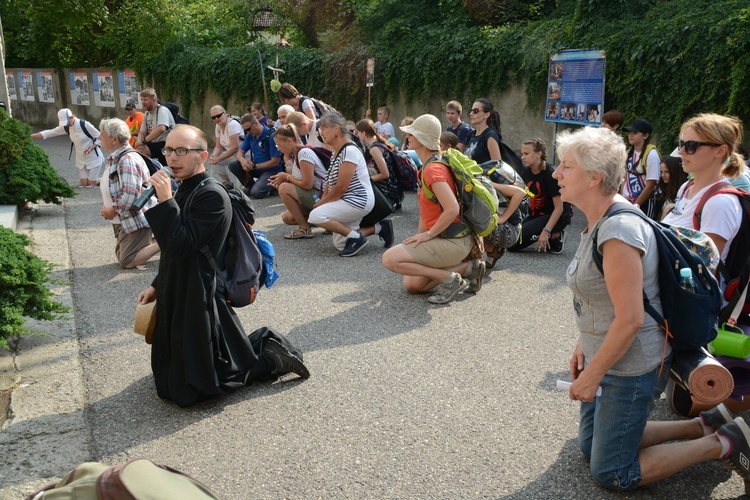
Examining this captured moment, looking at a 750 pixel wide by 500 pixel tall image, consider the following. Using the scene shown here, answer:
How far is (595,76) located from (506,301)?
7.48m

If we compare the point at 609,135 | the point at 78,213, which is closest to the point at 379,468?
the point at 609,135

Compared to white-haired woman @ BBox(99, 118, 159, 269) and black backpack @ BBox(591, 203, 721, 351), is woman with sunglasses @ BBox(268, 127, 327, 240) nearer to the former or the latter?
white-haired woman @ BBox(99, 118, 159, 269)

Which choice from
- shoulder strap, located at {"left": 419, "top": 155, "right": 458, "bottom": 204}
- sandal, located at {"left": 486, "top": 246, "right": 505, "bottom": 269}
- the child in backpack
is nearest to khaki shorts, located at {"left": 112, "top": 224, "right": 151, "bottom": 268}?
shoulder strap, located at {"left": 419, "top": 155, "right": 458, "bottom": 204}

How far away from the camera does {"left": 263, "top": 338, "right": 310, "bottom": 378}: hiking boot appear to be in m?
4.66

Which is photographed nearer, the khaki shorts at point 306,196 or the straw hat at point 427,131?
the straw hat at point 427,131

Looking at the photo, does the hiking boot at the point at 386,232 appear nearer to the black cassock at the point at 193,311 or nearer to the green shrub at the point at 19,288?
the green shrub at the point at 19,288

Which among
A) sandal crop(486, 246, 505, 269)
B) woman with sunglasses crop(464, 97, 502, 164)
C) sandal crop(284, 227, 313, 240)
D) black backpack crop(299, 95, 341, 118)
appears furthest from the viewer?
black backpack crop(299, 95, 341, 118)

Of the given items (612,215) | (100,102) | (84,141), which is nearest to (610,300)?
(612,215)

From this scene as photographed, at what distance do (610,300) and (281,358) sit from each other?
2.34 meters

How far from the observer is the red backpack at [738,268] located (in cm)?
363

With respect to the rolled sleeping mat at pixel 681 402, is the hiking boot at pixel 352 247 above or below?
below

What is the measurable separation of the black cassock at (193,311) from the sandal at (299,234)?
4870 mm

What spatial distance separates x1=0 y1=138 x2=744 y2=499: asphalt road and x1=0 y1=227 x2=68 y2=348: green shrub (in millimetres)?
482

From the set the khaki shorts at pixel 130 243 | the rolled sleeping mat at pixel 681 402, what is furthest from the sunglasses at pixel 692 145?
the khaki shorts at pixel 130 243
